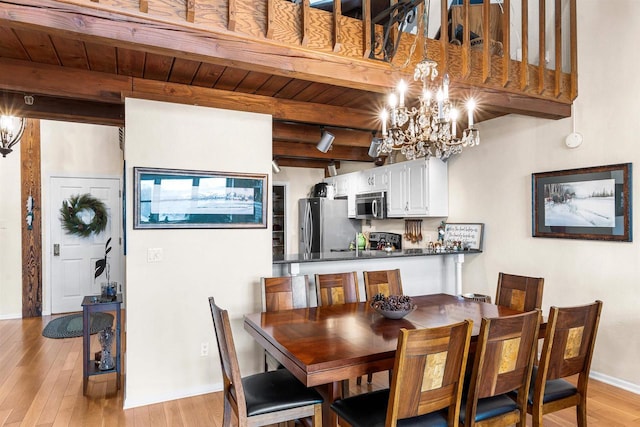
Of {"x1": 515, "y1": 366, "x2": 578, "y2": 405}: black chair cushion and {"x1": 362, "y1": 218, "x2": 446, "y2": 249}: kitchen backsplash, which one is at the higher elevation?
{"x1": 362, "y1": 218, "x2": 446, "y2": 249}: kitchen backsplash

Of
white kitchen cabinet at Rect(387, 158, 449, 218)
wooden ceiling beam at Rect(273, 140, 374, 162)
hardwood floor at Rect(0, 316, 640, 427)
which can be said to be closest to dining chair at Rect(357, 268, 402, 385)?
hardwood floor at Rect(0, 316, 640, 427)

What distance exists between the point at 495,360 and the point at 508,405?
0.33 metres

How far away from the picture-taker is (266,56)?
234 cm

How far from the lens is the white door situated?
565cm

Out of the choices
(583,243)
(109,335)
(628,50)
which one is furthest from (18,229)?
(628,50)

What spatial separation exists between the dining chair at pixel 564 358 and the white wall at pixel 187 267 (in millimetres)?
2148

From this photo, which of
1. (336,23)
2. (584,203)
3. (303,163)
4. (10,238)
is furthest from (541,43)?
(10,238)

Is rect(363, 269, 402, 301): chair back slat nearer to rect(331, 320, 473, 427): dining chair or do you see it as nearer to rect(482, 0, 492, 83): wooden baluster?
rect(331, 320, 473, 427): dining chair

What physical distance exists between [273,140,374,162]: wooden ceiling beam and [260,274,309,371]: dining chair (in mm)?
2834

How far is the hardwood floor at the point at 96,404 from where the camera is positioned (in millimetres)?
2650

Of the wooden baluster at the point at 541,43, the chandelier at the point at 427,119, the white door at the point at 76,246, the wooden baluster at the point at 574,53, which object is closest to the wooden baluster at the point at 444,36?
the chandelier at the point at 427,119

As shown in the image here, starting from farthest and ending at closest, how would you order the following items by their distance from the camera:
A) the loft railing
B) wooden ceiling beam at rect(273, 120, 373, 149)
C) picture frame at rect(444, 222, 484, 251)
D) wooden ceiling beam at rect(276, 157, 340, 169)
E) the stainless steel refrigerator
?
wooden ceiling beam at rect(276, 157, 340, 169), the stainless steel refrigerator, wooden ceiling beam at rect(273, 120, 373, 149), picture frame at rect(444, 222, 484, 251), the loft railing

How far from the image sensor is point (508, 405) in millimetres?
1951

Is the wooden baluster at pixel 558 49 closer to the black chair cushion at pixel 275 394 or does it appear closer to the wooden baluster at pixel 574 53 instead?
the wooden baluster at pixel 574 53
